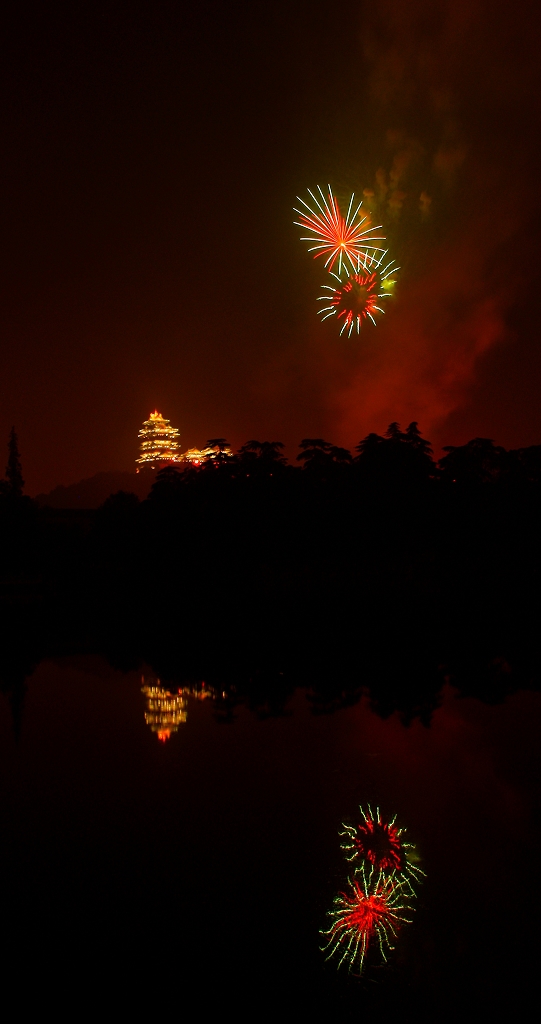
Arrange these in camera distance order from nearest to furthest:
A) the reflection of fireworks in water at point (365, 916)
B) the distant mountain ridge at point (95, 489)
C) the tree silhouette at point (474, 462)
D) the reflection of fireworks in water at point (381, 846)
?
1. the reflection of fireworks in water at point (365, 916)
2. the reflection of fireworks in water at point (381, 846)
3. the tree silhouette at point (474, 462)
4. the distant mountain ridge at point (95, 489)

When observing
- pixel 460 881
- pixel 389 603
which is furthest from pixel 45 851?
pixel 389 603

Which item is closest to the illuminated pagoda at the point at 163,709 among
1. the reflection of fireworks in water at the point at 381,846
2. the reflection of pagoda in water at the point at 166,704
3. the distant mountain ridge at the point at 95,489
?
the reflection of pagoda in water at the point at 166,704

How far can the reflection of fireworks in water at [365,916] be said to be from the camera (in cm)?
517

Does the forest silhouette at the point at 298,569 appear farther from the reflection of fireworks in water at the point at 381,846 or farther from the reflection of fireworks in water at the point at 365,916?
the reflection of fireworks in water at the point at 365,916

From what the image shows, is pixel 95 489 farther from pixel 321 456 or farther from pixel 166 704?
pixel 166 704

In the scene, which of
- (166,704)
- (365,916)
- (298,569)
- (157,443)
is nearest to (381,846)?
(365,916)

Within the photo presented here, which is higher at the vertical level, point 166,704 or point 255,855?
point 166,704

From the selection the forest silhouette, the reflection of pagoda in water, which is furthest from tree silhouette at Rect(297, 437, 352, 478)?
the reflection of pagoda in water

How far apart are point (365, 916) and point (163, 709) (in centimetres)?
707

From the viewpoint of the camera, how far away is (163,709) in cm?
1215

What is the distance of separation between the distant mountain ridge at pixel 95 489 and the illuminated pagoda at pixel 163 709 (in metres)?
34.5

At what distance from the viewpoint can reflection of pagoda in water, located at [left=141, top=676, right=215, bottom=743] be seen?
11102 mm

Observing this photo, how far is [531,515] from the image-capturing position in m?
24.7

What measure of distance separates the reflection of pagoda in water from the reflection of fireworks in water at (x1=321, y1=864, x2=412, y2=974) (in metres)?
4.96
